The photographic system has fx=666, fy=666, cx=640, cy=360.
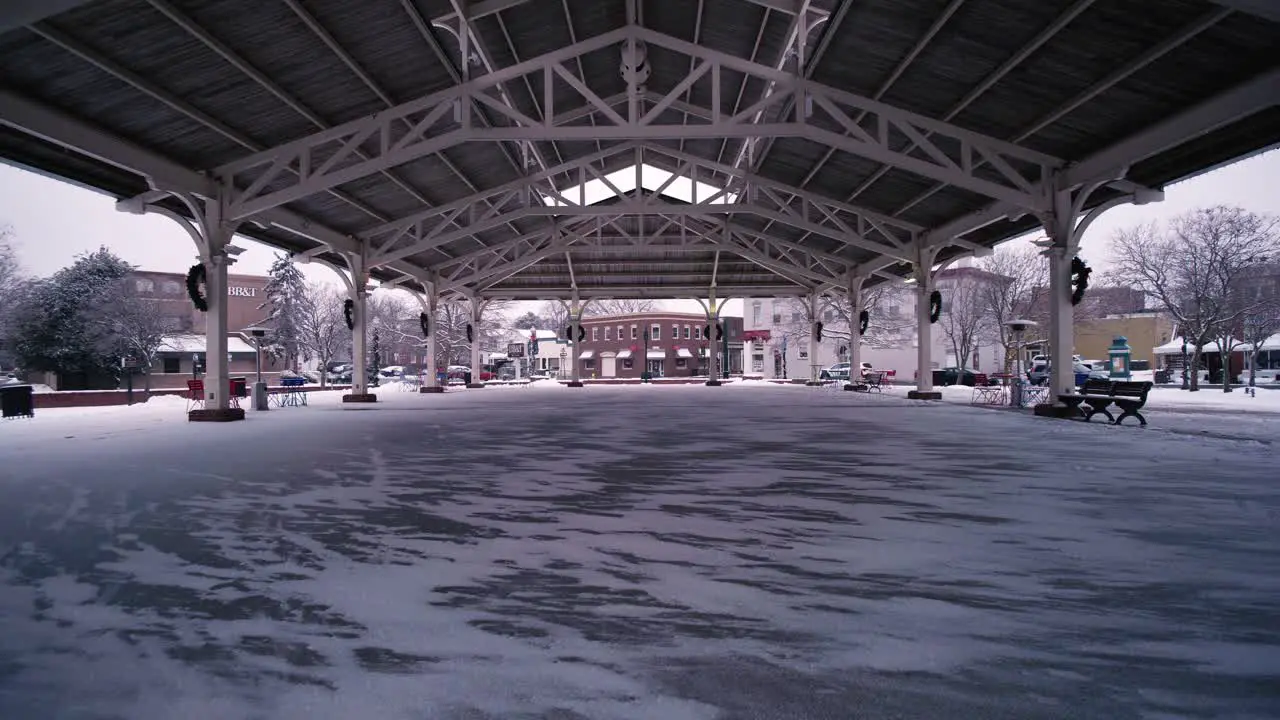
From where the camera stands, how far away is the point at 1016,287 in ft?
115

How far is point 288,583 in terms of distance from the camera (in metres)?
3.77

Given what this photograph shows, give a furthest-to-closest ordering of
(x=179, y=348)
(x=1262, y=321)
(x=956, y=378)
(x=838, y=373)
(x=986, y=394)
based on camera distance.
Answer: (x=838, y=373), (x=179, y=348), (x=956, y=378), (x=1262, y=321), (x=986, y=394)

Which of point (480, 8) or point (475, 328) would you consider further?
point (475, 328)

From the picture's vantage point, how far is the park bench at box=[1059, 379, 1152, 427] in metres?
12.1

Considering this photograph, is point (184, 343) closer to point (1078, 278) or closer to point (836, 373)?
point (836, 373)

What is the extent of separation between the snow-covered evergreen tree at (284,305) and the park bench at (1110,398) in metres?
41.9

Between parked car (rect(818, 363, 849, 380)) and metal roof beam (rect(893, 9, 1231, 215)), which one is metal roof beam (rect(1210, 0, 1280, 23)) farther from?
parked car (rect(818, 363, 849, 380))

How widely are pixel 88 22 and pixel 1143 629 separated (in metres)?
12.5

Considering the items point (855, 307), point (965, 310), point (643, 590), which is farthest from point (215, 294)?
point (965, 310)

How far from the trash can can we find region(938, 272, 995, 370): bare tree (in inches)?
1545

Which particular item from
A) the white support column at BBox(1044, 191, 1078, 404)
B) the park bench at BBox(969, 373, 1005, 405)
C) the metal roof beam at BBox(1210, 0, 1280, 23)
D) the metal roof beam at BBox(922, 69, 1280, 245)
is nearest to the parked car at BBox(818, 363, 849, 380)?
the park bench at BBox(969, 373, 1005, 405)

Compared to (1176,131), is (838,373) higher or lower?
lower

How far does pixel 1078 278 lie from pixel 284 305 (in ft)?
140

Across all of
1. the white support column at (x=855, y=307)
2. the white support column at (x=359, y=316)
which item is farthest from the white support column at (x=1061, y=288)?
the white support column at (x=359, y=316)
